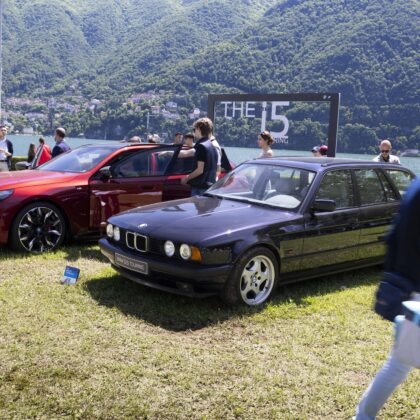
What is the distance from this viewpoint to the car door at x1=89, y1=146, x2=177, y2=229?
24.9 feet

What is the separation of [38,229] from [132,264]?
2.29 meters

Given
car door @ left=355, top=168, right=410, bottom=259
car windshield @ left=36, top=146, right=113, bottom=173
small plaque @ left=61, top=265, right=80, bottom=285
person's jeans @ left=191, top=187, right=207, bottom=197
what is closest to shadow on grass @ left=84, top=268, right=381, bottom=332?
small plaque @ left=61, top=265, right=80, bottom=285

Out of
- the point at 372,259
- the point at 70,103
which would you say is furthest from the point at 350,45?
the point at 372,259

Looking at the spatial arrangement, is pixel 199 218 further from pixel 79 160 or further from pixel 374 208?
pixel 79 160

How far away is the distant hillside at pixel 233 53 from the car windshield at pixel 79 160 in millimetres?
19451

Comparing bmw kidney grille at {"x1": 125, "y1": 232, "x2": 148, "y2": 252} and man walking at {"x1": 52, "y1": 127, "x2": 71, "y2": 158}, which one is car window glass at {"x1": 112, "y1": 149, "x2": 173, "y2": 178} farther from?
man walking at {"x1": 52, "y1": 127, "x2": 71, "y2": 158}

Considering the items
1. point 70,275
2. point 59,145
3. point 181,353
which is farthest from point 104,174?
point 181,353

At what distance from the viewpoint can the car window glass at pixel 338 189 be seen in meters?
6.06

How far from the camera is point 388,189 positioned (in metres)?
6.83

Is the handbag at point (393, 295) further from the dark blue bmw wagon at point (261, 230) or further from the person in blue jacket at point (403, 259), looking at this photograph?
the dark blue bmw wagon at point (261, 230)

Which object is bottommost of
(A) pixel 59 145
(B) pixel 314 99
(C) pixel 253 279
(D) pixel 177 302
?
(D) pixel 177 302

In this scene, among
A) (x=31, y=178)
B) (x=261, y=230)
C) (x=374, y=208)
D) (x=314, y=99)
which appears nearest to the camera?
(x=261, y=230)

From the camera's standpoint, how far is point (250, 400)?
347cm

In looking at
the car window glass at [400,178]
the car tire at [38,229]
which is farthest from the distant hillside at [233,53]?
the car tire at [38,229]
